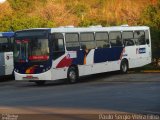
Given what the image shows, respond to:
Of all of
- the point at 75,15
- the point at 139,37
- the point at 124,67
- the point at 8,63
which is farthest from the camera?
the point at 75,15

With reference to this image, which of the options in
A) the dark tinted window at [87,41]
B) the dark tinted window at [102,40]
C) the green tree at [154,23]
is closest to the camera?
the dark tinted window at [87,41]

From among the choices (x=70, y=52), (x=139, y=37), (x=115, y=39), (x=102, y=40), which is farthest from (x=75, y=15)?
(x=70, y=52)

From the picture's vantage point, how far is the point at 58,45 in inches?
977

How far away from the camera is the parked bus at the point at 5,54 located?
96.9 feet

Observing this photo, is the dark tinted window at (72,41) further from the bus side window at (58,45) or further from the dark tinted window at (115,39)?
the dark tinted window at (115,39)

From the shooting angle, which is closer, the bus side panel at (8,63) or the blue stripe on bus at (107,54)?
the blue stripe on bus at (107,54)

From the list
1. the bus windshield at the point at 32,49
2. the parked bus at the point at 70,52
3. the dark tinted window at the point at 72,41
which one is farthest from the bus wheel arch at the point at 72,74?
the bus windshield at the point at 32,49

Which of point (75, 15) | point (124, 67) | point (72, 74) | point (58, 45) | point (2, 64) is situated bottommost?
point (124, 67)

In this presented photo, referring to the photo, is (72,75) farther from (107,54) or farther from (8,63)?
(8,63)

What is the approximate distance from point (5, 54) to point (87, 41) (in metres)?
5.43

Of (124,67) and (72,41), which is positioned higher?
(72,41)

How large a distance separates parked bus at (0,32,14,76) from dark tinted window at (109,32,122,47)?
5942mm

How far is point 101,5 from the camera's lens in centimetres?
10150

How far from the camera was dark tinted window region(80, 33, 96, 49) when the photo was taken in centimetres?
2663
